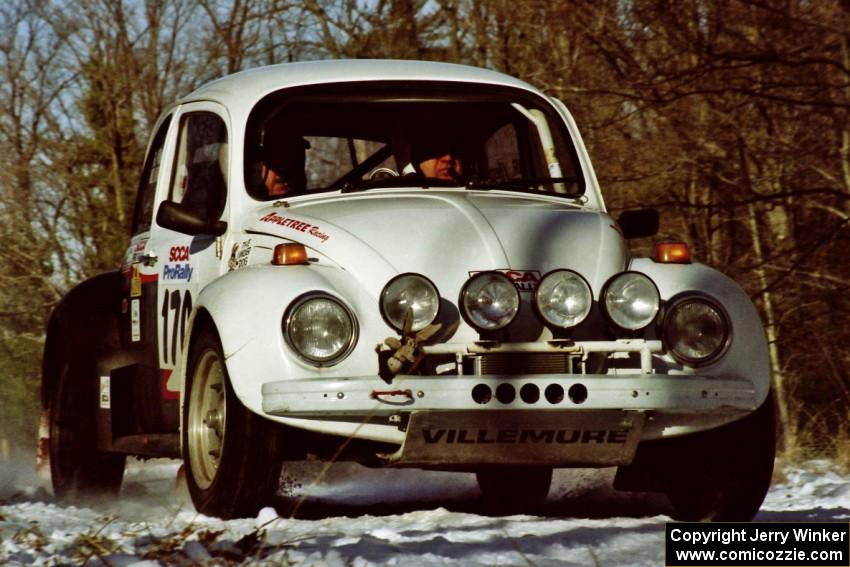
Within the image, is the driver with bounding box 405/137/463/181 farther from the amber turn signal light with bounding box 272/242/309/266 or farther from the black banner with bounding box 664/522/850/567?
the black banner with bounding box 664/522/850/567

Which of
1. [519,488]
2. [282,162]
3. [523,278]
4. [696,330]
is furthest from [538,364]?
[519,488]

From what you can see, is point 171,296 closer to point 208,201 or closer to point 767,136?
point 208,201

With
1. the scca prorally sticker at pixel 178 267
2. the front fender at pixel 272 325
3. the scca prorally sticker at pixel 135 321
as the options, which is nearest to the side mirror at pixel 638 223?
the front fender at pixel 272 325

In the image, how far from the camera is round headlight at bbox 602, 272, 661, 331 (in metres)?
5.45

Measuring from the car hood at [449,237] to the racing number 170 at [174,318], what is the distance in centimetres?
70

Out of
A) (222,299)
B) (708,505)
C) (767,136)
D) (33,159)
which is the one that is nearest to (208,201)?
(222,299)

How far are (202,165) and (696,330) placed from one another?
8.45 ft

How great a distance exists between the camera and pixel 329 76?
268 inches

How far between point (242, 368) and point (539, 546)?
1.28 m

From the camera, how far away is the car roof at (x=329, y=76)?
6793 mm

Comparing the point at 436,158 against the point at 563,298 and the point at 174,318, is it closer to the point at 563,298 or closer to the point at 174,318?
the point at 174,318

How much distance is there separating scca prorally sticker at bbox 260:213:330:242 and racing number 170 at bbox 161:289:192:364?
707 mm

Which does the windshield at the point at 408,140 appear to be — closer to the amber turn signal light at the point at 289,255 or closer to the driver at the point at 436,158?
the driver at the point at 436,158

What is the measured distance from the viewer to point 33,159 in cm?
2042
